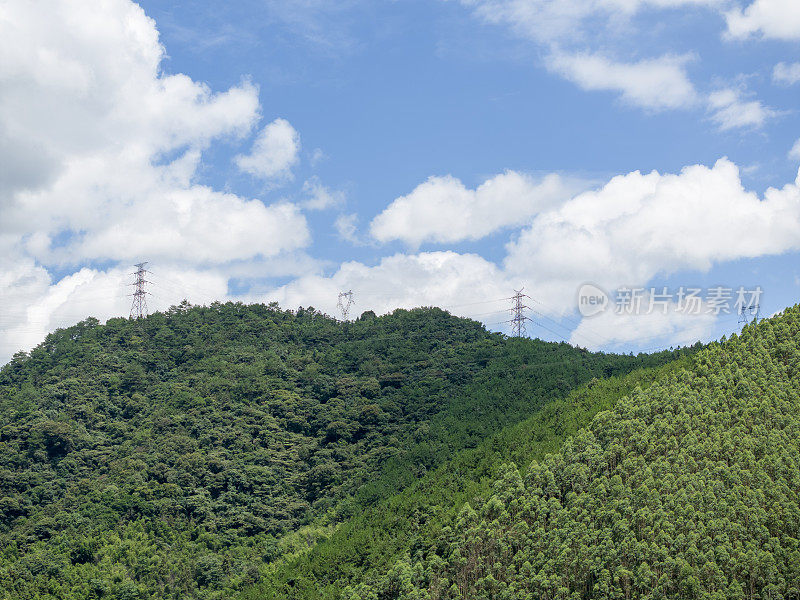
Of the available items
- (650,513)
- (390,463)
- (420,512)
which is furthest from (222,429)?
(650,513)

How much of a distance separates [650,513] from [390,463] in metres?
33.0

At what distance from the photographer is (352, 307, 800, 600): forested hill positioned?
49009mm

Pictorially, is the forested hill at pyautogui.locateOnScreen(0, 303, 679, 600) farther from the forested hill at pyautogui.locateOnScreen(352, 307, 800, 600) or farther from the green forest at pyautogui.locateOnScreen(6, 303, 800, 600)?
the forested hill at pyautogui.locateOnScreen(352, 307, 800, 600)

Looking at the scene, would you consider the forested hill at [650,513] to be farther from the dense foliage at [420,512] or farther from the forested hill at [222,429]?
the forested hill at [222,429]

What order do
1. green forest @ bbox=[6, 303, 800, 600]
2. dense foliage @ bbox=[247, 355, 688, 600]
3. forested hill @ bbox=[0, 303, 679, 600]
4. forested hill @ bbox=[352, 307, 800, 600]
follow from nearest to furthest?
forested hill @ bbox=[352, 307, 800, 600], green forest @ bbox=[6, 303, 800, 600], dense foliage @ bbox=[247, 355, 688, 600], forested hill @ bbox=[0, 303, 679, 600]

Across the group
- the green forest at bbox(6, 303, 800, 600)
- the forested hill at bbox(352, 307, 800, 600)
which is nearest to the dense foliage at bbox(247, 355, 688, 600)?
the green forest at bbox(6, 303, 800, 600)

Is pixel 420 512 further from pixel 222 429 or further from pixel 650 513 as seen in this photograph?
pixel 222 429

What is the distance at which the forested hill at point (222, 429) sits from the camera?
72250mm

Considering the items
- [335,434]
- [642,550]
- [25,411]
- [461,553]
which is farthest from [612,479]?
[25,411]

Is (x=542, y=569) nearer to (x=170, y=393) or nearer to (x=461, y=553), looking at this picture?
(x=461, y=553)

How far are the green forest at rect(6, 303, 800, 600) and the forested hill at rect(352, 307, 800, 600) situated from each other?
0.15 meters

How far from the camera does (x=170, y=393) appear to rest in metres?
97.6

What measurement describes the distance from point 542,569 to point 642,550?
6.00 m

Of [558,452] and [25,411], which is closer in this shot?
[558,452]
